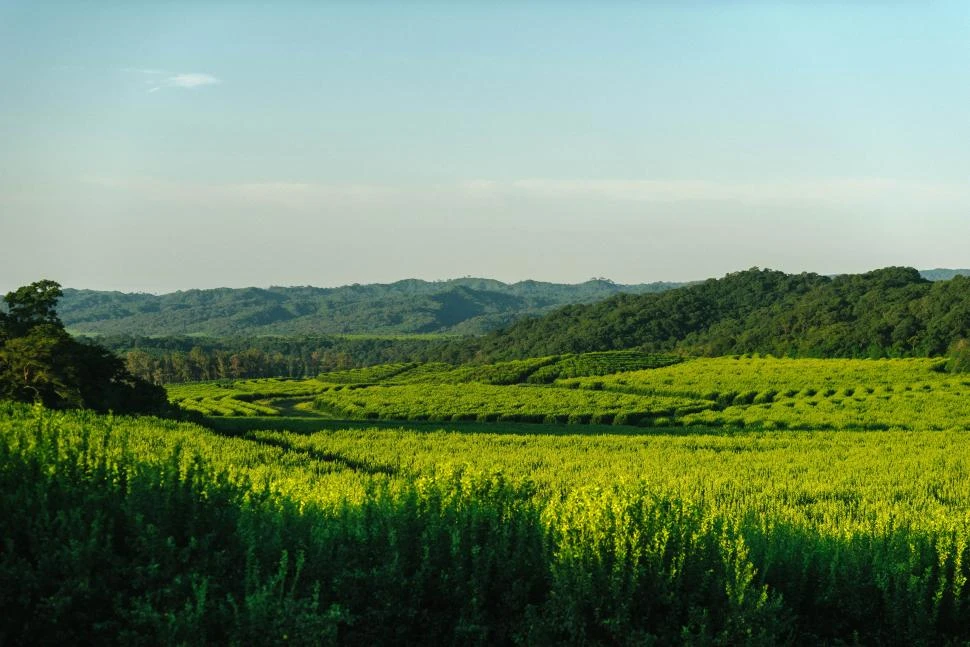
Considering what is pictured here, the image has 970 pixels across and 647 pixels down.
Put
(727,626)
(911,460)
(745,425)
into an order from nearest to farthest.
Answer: (727,626) → (911,460) → (745,425)

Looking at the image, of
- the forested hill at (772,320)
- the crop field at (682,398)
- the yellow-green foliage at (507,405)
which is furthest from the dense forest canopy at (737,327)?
the yellow-green foliage at (507,405)

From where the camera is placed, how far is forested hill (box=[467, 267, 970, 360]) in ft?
353

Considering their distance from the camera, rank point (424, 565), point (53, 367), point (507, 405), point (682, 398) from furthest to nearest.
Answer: point (682, 398) → point (507, 405) → point (53, 367) → point (424, 565)

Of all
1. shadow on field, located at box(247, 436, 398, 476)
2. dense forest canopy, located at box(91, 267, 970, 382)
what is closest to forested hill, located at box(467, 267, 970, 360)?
dense forest canopy, located at box(91, 267, 970, 382)

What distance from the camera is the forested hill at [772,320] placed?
107688 millimetres

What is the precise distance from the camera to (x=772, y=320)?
148 meters

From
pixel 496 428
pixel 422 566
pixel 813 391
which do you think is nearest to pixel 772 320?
pixel 813 391

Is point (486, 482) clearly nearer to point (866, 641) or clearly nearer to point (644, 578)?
point (644, 578)

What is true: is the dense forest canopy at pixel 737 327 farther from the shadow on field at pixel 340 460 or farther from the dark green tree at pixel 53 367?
the dark green tree at pixel 53 367

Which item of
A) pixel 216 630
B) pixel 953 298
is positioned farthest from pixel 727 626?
Result: pixel 953 298

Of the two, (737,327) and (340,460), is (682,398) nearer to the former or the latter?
(340,460)

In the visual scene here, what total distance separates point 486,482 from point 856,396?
2312 inches

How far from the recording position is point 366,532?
762 centimetres

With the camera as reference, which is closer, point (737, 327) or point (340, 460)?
point (340, 460)
